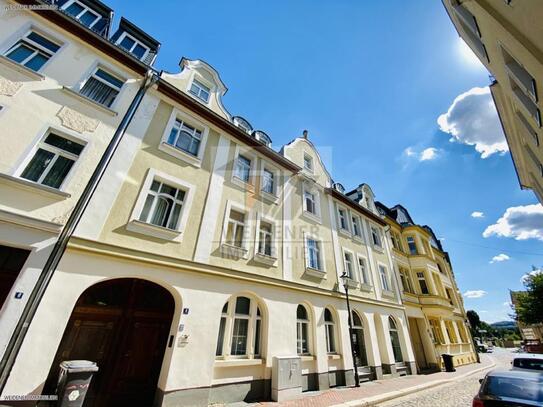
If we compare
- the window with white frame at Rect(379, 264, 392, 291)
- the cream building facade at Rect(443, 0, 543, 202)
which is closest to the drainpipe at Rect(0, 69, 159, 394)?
the cream building facade at Rect(443, 0, 543, 202)

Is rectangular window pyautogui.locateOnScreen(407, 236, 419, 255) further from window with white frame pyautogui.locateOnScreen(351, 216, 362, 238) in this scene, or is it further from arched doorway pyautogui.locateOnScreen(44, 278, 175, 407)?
arched doorway pyautogui.locateOnScreen(44, 278, 175, 407)

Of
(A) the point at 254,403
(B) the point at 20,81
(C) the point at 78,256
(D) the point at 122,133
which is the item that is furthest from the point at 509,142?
(B) the point at 20,81

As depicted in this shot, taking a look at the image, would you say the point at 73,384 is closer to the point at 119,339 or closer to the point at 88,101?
the point at 119,339

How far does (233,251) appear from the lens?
8.25 m

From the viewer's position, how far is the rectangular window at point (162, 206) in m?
7.15

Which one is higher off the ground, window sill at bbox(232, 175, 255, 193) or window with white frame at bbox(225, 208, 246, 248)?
window sill at bbox(232, 175, 255, 193)

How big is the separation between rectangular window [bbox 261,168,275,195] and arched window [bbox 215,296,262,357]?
17.0ft

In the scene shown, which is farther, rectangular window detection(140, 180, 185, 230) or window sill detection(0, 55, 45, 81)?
rectangular window detection(140, 180, 185, 230)

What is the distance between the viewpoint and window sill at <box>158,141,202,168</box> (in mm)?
8023

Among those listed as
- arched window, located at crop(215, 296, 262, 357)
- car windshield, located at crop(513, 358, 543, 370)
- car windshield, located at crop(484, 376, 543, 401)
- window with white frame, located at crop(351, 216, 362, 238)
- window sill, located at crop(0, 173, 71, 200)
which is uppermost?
window with white frame, located at crop(351, 216, 362, 238)

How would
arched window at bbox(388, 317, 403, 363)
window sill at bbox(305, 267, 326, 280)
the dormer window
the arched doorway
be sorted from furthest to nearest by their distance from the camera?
arched window at bbox(388, 317, 403, 363), window sill at bbox(305, 267, 326, 280), the dormer window, the arched doorway

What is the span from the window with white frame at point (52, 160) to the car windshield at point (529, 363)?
14975 millimetres

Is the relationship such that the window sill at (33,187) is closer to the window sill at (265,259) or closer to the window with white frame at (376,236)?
the window sill at (265,259)

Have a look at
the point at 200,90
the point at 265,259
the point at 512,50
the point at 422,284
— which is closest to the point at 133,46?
the point at 200,90
